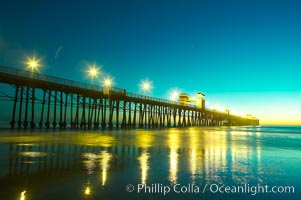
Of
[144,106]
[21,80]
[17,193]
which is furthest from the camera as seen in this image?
[144,106]

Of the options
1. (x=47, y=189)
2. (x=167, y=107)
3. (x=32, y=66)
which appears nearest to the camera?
(x=47, y=189)

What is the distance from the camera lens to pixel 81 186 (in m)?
6.34

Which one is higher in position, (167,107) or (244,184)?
(167,107)

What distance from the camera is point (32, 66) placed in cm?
4012

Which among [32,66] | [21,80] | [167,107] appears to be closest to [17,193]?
[21,80]

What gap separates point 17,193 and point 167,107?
65.1 metres

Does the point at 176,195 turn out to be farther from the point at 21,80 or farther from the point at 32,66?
the point at 32,66

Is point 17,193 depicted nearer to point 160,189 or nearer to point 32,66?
point 160,189

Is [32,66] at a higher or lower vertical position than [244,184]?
higher

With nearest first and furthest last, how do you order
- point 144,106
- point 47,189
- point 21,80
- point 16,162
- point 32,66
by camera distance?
point 47,189
point 16,162
point 21,80
point 32,66
point 144,106

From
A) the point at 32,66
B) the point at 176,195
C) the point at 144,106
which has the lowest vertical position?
the point at 176,195

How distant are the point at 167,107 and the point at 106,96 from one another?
25.7 m

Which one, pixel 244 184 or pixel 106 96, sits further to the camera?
pixel 106 96

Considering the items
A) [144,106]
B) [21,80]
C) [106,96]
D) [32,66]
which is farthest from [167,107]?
[21,80]
